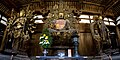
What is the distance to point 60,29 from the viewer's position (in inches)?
307

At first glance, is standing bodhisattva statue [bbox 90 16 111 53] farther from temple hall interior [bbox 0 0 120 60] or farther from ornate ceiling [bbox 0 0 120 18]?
ornate ceiling [bbox 0 0 120 18]

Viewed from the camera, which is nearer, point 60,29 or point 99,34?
point 60,29

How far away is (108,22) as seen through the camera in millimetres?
8859

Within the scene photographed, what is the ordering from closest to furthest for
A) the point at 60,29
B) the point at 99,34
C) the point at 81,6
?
the point at 60,29 → the point at 99,34 → the point at 81,6

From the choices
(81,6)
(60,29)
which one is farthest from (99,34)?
(60,29)

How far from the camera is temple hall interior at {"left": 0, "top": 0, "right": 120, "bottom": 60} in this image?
23.9 ft

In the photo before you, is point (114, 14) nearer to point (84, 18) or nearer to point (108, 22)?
point (108, 22)

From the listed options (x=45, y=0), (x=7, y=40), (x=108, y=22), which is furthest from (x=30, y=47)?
(x=108, y=22)

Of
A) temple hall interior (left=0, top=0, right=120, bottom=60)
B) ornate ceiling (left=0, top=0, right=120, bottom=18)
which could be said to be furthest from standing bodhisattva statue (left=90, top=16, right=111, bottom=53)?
ornate ceiling (left=0, top=0, right=120, bottom=18)

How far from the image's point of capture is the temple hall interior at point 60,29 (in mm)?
7291

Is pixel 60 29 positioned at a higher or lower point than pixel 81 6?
lower

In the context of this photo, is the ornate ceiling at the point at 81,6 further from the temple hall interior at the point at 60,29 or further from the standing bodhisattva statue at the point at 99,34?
the standing bodhisattva statue at the point at 99,34

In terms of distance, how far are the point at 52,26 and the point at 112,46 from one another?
368cm

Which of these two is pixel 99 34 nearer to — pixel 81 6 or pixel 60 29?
pixel 81 6
